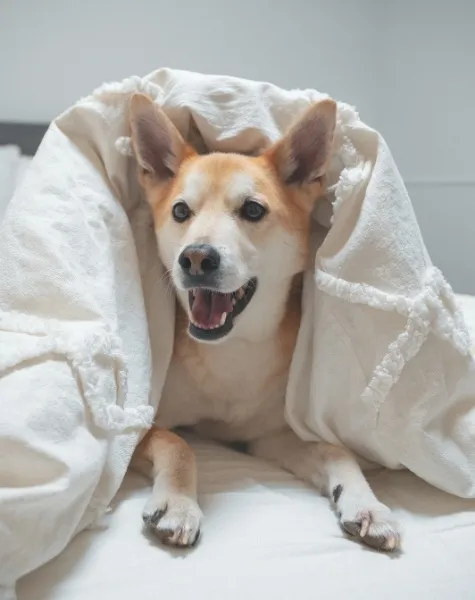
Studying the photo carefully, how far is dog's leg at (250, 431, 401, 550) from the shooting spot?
33.9 inches

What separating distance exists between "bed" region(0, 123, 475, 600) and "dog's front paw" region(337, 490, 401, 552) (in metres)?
Answer: 0.02

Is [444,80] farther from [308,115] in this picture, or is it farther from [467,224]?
[308,115]

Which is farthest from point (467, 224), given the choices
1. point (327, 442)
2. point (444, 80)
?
point (327, 442)

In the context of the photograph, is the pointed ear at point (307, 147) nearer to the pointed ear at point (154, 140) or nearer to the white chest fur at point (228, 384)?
the pointed ear at point (154, 140)

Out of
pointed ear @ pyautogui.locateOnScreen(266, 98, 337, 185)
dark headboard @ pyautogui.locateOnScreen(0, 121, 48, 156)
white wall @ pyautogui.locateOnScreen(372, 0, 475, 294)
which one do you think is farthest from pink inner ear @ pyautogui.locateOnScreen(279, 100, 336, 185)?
white wall @ pyautogui.locateOnScreen(372, 0, 475, 294)

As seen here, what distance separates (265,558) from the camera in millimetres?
795

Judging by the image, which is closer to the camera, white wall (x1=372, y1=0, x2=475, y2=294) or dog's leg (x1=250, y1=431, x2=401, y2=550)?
dog's leg (x1=250, y1=431, x2=401, y2=550)

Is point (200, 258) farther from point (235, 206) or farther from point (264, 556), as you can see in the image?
point (264, 556)

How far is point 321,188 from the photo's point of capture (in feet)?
3.88

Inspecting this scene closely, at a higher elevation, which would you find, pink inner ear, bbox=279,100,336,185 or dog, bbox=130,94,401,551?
pink inner ear, bbox=279,100,336,185

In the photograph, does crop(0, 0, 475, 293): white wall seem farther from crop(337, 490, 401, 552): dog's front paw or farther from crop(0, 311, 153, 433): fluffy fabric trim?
crop(337, 490, 401, 552): dog's front paw

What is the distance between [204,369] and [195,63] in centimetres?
157

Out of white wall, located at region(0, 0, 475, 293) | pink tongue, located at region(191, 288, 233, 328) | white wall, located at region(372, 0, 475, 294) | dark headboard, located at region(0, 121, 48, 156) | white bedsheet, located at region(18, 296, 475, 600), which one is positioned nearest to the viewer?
white bedsheet, located at region(18, 296, 475, 600)

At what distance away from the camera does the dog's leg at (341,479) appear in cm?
86
